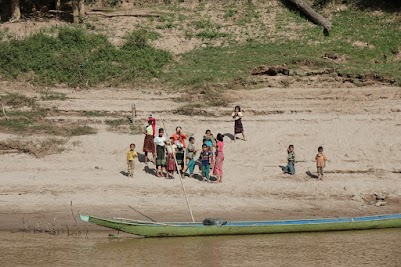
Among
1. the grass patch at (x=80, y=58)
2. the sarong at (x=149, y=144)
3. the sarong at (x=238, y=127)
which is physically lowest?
the sarong at (x=149, y=144)

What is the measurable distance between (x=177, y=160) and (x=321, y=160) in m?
3.54

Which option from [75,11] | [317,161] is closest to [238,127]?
[317,161]

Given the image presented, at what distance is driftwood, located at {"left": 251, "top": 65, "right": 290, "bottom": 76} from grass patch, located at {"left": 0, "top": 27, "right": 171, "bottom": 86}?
3.20m

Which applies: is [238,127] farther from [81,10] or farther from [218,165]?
[81,10]

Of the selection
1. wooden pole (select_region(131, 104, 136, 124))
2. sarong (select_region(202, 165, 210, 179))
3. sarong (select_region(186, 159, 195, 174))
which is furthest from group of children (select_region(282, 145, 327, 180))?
wooden pole (select_region(131, 104, 136, 124))

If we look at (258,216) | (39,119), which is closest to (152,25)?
(39,119)

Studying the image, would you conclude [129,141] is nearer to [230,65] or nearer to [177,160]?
[177,160]

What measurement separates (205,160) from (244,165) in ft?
4.98

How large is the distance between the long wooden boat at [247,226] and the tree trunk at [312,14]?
40.0ft

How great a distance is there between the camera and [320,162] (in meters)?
21.1

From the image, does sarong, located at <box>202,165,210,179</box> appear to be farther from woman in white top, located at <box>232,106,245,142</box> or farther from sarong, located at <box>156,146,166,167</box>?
woman in white top, located at <box>232,106,245,142</box>

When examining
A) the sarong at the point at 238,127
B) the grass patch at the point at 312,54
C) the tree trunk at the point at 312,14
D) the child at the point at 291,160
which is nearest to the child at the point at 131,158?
the sarong at the point at 238,127

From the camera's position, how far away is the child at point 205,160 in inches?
820

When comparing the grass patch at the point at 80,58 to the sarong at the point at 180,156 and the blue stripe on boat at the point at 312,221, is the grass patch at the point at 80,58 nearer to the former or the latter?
the sarong at the point at 180,156
